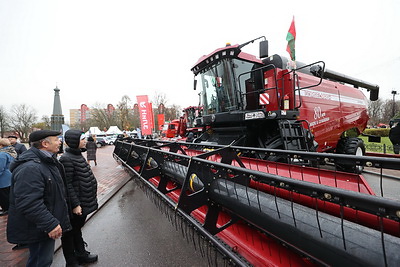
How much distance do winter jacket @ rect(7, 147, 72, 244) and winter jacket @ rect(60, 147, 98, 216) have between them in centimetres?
38

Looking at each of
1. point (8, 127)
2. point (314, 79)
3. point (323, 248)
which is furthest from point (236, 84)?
point (8, 127)

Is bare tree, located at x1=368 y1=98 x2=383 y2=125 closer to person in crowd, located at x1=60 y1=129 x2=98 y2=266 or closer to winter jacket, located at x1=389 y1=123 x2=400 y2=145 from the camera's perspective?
winter jacket, located at x1=389 y1=123 x2=400 y2=145

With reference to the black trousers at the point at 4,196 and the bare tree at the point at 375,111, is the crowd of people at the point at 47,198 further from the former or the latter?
the bare tree at the point at 375,111

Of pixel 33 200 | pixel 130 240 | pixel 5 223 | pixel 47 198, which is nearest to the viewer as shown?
pixel 33 200

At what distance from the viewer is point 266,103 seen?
393 centimetres

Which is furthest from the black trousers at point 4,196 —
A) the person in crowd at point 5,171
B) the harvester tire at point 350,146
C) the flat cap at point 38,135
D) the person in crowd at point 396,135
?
the person in crowd at point 396,135

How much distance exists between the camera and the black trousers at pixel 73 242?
2246 mm

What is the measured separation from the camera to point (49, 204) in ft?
5.96

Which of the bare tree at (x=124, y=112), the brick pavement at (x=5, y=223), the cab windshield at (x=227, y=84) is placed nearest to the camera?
the brick pavement at (x=5, y=223)

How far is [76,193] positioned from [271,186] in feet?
7.39

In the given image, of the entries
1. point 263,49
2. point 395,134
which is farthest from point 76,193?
point 395,134

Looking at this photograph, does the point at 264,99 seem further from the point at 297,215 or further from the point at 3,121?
the point at 3,121

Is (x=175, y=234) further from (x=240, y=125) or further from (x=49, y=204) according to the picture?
(x=240, y=125)

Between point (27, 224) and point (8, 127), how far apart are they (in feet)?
210
